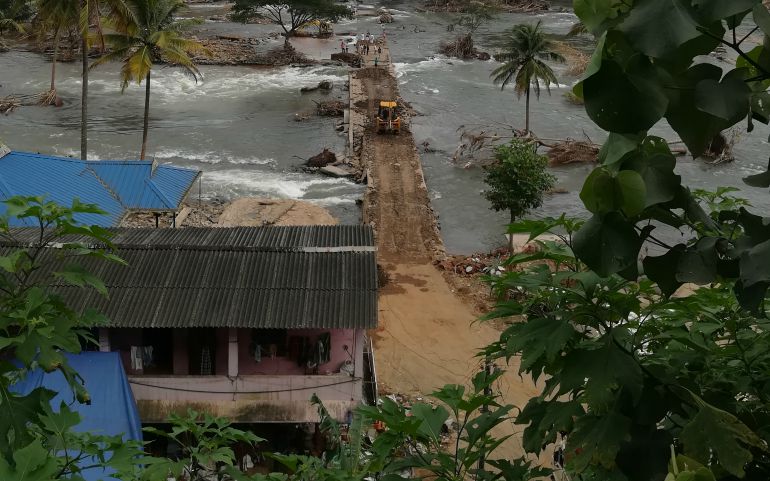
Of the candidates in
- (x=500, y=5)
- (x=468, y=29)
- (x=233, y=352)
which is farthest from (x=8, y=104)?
(x=500, y=5)

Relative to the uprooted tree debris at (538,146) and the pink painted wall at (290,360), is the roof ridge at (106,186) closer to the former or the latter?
the pink painted wall at (290,360)

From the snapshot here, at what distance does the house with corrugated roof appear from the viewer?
1063cm

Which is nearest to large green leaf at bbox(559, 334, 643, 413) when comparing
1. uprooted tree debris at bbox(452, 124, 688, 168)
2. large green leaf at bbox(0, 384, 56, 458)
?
large green leaf at bbox(0, 384, 56, 458)

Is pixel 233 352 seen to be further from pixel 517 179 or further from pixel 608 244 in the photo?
pixel 517 179

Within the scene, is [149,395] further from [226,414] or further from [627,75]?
[627,75]

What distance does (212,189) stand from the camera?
1001 inches

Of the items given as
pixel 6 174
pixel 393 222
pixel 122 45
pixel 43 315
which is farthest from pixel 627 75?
pixel 122 45

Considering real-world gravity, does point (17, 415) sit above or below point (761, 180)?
below

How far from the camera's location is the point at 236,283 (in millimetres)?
11094

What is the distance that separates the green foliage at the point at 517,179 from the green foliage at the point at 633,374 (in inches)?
685

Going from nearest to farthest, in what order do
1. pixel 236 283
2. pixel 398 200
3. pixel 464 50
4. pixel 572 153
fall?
1. pixel 236 283
2. pixel 398 200
3. pixel 572 153
4. pixel 464 50

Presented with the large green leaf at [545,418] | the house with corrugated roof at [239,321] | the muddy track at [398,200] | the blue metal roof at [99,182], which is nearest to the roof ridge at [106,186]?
the blue metal roof at [99,182]

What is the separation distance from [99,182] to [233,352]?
8.44 m

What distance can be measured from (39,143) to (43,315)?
2765 centimetres
